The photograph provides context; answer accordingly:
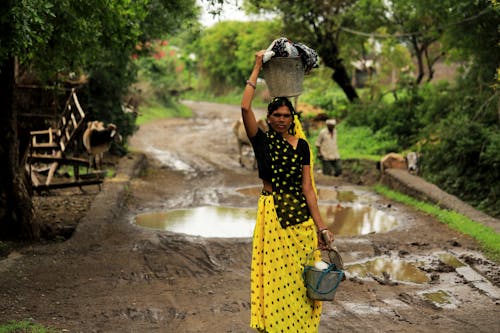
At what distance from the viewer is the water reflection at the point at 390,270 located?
8.00 metres

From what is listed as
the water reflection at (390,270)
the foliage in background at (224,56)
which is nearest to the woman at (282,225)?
the water reflection at (390,270)

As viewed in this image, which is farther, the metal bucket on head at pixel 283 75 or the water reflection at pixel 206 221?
the water reflection at pixel 206 221

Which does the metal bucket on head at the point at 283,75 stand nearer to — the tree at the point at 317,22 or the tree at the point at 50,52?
the tree at the point at 50,52

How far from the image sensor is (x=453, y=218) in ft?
36.4

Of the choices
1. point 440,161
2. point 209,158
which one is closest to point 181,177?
point 209,158

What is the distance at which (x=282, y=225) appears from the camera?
4672 millimetres

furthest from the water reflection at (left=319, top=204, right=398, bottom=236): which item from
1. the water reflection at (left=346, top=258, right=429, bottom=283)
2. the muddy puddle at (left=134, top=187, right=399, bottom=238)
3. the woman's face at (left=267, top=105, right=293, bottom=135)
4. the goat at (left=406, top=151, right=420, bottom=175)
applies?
the woman's face at (left=267, top=105, right=293, bottom=135)

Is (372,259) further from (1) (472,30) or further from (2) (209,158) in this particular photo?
(2) (209,158)

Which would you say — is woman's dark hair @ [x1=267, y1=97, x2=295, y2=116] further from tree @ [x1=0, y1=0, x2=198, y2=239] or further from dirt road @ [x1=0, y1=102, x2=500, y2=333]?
tree @ [x1=0, y1=0, x2=198, y2=239]

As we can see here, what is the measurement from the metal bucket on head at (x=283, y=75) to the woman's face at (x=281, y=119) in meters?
0.42

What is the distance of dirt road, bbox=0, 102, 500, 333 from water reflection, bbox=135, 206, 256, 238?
43 cm

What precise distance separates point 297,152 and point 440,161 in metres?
12.4

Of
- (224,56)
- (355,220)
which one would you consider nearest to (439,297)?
(355,220)

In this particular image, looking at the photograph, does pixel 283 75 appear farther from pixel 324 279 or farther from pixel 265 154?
pixel 324 279
